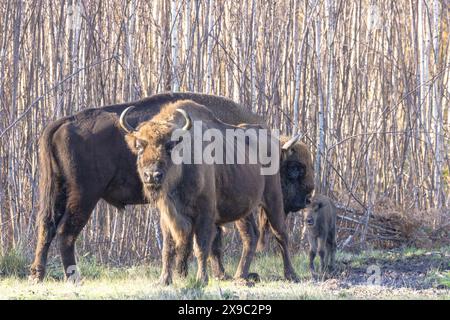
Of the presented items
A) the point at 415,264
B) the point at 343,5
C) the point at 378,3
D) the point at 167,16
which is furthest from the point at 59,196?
the point at 378,3

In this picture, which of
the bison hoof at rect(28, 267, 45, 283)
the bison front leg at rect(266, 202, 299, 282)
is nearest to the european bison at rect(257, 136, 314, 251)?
the bison front leg at rect(266, 202, 299, 282)

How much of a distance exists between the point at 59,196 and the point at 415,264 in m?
4.17

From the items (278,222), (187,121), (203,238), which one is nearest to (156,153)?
(187,121)

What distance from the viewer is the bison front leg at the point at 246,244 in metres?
8.48

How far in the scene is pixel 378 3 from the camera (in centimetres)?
1178

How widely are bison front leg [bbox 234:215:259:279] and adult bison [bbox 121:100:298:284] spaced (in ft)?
0.04

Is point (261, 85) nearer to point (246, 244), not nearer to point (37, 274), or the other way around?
point (246, 244)

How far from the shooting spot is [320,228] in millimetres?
9242

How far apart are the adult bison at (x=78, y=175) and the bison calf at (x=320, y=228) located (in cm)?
194

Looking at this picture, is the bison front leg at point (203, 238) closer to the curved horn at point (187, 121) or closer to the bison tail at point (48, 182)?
the curved horn at point (187, 121)

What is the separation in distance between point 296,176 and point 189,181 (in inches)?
97.1

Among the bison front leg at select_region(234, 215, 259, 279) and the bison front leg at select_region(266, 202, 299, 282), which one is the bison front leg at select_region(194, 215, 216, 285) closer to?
the bison front leg at select_region(234, 215, 259, 279)

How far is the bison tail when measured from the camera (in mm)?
8125
